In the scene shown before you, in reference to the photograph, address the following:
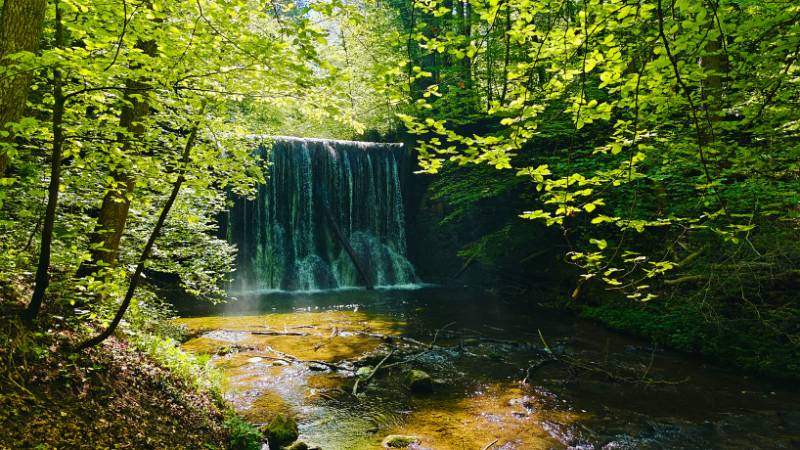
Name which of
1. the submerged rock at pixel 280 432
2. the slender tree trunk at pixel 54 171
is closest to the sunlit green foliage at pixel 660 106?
the slender tree trunk at pixel 54 171

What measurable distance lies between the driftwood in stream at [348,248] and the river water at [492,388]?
6302 millimetres

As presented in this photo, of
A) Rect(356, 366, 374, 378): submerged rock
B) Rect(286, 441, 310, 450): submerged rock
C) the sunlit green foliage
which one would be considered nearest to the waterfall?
Rect(356, 366, 374, 378): submerged rock

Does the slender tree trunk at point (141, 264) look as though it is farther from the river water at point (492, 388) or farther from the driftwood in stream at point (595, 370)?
the driftwood in stream at point (595, 370)

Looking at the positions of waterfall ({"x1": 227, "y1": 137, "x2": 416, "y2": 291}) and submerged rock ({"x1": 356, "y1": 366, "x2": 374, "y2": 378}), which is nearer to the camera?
submerged rock ({"x1": 356, "y1": 366, "x2": 374, "y2": 378})

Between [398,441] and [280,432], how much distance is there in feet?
4.70

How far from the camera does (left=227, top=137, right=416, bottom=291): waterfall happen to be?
16.8 m

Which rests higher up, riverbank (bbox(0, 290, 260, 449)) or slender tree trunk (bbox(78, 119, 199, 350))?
slender tree trunk (bbox(78, 119, 199, 350))

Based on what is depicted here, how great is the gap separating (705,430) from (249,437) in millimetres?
5889

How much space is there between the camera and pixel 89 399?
3.85 metres

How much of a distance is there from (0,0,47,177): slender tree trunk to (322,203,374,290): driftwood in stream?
1453cm

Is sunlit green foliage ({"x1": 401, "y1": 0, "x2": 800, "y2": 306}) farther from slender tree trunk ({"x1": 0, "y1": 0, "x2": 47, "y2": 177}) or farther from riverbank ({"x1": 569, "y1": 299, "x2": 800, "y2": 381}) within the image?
slender tree trunk ({"x1": 0, "y1": 0, "x2": 47, "y2": 177})

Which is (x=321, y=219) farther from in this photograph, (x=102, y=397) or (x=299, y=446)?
(x=102, y=397)

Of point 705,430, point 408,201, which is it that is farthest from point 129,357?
point 408,201

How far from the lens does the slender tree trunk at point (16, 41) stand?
3.27m
